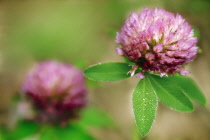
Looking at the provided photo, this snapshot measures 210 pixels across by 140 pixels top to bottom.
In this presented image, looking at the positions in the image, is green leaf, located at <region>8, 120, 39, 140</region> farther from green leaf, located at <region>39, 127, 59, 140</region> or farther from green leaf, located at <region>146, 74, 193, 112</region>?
green leaf, located at <region>146, 74, 193, 112</region>

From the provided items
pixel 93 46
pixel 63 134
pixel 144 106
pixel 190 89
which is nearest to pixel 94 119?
pixel 63 134

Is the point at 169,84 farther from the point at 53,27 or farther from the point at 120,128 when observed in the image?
the point at 53,27

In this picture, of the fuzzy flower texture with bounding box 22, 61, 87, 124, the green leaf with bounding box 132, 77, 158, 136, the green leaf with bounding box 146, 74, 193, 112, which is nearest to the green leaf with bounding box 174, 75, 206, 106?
the green leaf with bounding box 146, 74, 193, 112

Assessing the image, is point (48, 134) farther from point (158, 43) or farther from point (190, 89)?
point (158, 43)

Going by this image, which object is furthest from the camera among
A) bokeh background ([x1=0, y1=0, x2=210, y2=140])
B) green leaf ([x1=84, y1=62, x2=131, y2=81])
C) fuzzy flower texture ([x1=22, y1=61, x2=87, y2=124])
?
bokeh background ([x1=0, y1=0, x2=210, y2=140])

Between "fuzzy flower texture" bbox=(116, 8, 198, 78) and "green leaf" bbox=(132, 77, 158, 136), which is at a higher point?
"fuzzy flower texture" bbox=(116, 8, 198, 78)

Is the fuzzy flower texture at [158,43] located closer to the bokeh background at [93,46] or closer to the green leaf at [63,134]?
the green leaf at [63,134]

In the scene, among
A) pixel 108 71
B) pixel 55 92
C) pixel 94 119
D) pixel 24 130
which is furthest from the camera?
pixel 94 119
